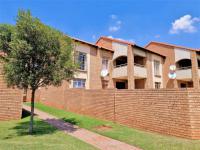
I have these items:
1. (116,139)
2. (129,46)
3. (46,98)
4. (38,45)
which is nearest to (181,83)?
(129,46)

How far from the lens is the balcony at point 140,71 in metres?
22.8

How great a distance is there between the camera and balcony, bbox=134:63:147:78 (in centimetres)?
2279

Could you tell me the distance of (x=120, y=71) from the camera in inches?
914

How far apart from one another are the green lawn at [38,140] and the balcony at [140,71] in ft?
48.0

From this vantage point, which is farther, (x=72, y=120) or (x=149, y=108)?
(x=72, y=120)

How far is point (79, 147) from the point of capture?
283 inches

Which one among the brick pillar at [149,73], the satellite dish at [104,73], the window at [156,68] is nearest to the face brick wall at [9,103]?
the satellite dish at [104,73]

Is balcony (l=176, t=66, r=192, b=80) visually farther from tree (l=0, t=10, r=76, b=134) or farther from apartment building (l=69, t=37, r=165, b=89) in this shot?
tree (l=0, t=10, r=76, b=134)

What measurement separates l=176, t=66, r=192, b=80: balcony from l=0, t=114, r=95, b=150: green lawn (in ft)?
69.7

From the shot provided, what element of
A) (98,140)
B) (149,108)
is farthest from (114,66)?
(98,140)

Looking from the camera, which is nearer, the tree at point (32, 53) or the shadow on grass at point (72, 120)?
the tree at point (32, 53)

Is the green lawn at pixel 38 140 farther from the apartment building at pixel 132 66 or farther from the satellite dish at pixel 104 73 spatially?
the apartment building at pixel 132 66

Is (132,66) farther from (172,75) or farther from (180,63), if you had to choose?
(180,63)

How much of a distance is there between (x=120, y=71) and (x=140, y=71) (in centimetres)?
262
